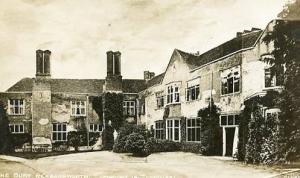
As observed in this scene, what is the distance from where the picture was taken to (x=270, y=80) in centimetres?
425

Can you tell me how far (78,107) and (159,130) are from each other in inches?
42.2

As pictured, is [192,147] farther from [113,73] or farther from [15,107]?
[15,107]

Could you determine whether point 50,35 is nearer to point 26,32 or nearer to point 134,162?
point 26,32

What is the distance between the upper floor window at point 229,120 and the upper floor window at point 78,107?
68.0 inches

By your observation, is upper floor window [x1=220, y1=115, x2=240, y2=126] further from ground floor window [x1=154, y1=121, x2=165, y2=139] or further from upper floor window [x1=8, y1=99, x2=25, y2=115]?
upper floor window [x1=8, y1=99, x2=25, y2=115]

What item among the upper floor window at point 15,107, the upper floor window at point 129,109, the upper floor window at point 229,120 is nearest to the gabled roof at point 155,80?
the upper floor window at point 129,109

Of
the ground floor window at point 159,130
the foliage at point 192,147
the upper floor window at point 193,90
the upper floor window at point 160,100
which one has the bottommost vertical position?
the foliage at point 192,147

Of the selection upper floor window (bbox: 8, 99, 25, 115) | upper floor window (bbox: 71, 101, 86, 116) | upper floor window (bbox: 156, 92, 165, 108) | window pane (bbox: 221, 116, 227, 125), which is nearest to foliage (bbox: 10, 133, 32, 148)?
upper floor window (bbox: 8, 99, 25, 115)

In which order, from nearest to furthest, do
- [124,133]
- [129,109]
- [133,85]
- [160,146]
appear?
[160,146] < [124,133] < [133,85] < [129,109]

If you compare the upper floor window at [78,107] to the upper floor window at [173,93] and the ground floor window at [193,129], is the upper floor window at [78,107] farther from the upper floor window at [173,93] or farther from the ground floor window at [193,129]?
the ground floor window at [193,129]

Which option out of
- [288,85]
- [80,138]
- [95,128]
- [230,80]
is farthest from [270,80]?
[80,138]

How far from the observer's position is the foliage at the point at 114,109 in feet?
16.9

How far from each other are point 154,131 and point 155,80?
62 centimetres

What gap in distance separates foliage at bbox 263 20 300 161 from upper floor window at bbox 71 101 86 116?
7.76 feet
